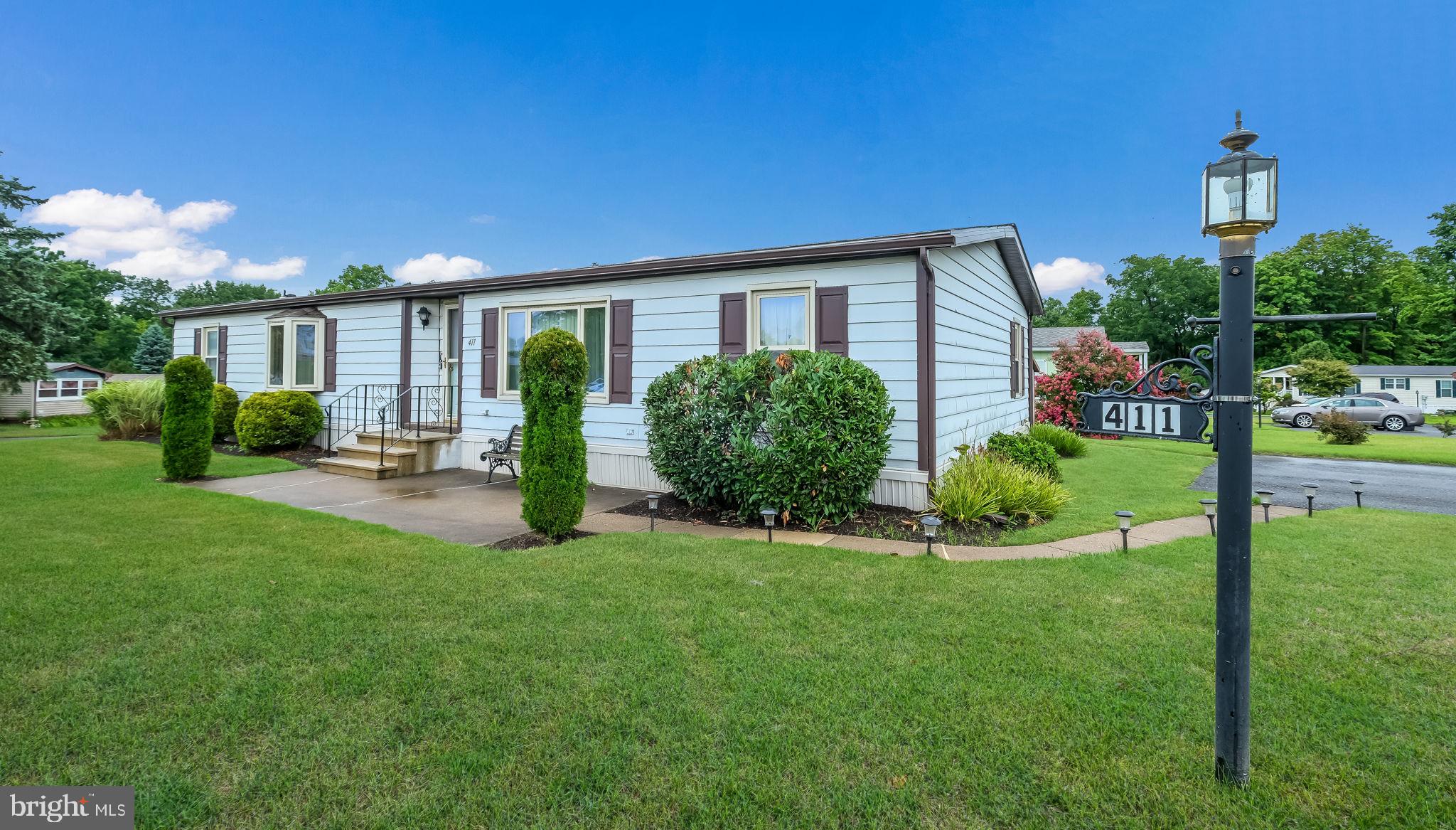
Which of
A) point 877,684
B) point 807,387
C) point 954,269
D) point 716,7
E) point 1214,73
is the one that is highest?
point 716,7

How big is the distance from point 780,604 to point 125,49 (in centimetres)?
1726

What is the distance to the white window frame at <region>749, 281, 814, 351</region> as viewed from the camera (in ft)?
24.0

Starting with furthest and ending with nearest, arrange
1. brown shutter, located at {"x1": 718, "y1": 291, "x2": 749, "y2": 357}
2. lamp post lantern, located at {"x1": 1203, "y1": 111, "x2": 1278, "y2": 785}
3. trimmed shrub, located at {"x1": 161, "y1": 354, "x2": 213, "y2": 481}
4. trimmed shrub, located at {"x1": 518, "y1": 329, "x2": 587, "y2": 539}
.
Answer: trimmed shrub, located at {"x1": 161, "y1": 354, "x2": 213, "y2": 481} < brown shutter, located at {"x1": 718, "y1": 291, "x2": 749, "y2": 357} < trimmed shrub, located at {"x1": 518, "y1": 329, "x2": 587, "y2": 539} < lamp post lantern, located at {"x1": 1203, "y1": 111, "x2": 1278, "y2": 785}

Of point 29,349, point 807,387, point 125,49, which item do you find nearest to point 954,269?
point 807,387

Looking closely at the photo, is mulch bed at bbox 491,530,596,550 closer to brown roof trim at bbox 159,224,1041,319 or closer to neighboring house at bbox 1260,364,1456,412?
brown roof trim at bbox 159,224,1041,319

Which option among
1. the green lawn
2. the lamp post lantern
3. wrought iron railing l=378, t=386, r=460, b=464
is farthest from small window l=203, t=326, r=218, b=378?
the lamp post lantern

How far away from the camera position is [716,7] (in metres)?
13.3

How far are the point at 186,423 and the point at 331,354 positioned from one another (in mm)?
3761

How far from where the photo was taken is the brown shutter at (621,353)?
337 inches

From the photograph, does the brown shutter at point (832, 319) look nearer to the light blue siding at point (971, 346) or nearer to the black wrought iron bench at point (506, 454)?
the light blue siding at point (971, 346)

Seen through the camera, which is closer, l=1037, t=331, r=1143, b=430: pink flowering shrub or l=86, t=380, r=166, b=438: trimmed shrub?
l=86, t=380, r=166, b=438: trimmed shrub

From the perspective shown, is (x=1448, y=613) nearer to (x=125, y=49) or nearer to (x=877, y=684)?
(x=877, y=684)

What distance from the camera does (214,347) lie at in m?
13.9

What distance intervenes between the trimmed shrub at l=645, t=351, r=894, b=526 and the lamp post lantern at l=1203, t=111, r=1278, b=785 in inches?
157
